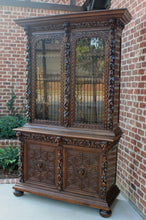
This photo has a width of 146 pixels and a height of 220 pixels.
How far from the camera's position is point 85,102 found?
278cm

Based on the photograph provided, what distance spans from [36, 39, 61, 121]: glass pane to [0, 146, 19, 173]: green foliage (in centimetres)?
128

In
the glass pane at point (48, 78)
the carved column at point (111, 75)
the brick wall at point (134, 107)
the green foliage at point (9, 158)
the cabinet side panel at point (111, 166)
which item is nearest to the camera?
the carved column at point (111, 75)

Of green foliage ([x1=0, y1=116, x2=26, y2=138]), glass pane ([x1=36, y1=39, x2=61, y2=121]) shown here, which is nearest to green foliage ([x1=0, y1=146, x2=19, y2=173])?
green foliage ([x1=0, y1=116, x2=26, y2=138])

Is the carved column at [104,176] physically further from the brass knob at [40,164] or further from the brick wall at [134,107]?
the brass knob at [40,164]

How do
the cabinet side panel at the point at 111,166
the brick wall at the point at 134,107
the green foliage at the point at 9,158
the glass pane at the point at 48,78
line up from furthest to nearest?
the green foliage at the point at 9,158 → the glass pane at the point at 48,78 → the cabinet side panel at the point at 111,166 → the brick wall at the point at 134,107

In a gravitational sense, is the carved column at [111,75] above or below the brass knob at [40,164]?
above

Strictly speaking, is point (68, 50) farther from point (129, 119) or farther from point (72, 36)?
point (129, 119)

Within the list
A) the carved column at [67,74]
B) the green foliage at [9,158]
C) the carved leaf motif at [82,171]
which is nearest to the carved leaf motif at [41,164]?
the carved leaf motif at [82,171]

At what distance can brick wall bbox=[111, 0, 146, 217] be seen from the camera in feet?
8.65

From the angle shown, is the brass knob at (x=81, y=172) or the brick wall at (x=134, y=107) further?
the brass knob at (x=81, y=172)

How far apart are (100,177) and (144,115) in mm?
917

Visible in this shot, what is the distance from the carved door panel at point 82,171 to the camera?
2.71 m

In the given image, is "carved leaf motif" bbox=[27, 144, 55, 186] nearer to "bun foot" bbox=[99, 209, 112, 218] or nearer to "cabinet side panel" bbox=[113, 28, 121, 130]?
"bun foot" bbox=[99, 209, 112, 218]

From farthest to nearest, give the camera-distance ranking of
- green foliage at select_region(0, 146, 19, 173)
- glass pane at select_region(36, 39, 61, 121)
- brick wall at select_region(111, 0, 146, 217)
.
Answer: green foliage at select_region(0, 146, 19, 173) → glass pane at select_region(36, 39, 61, 121) → brick wall at select_region(111, 0, 146, 217)
